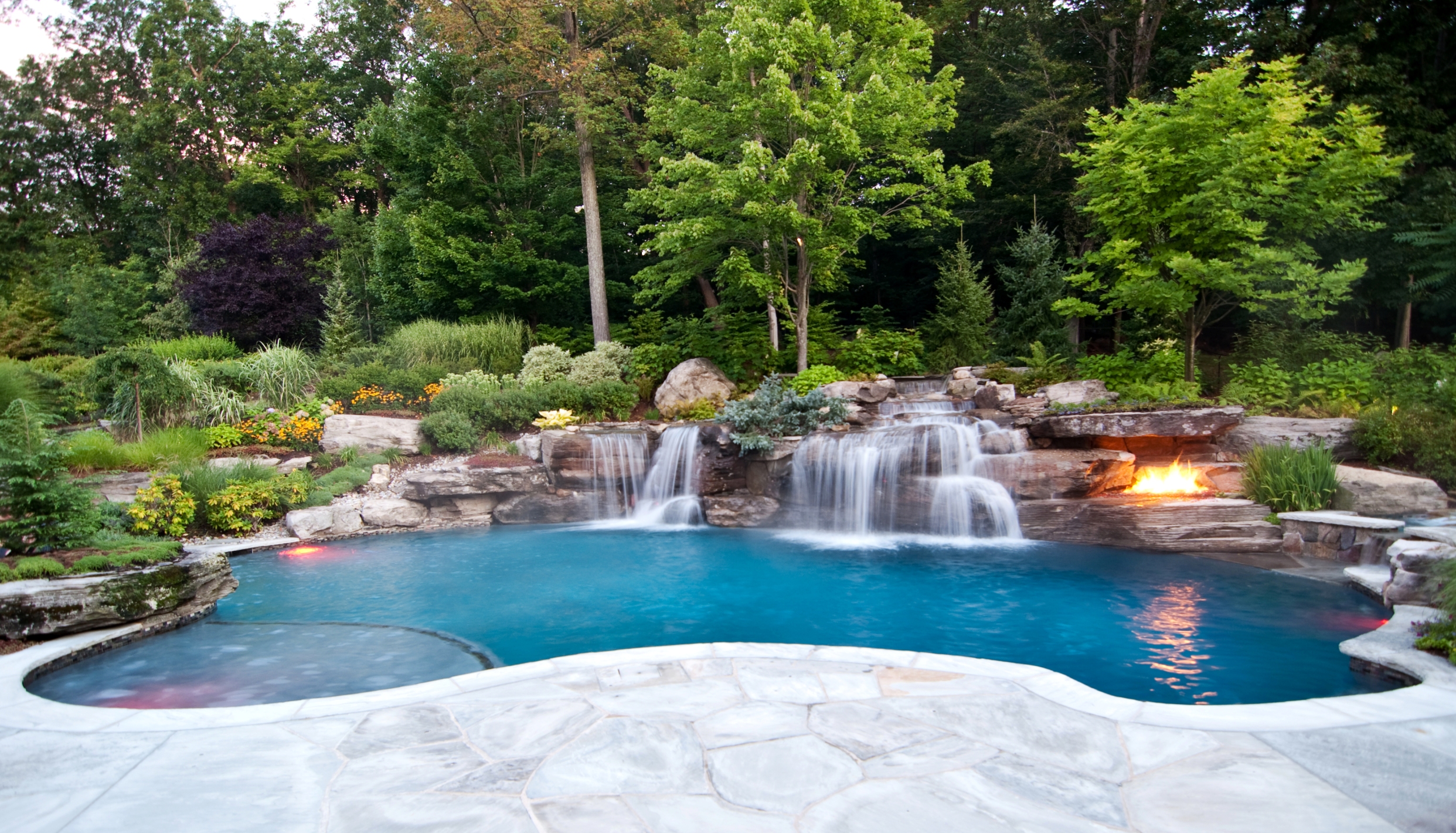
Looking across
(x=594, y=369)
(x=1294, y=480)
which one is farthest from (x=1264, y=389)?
(x=594, y=369)

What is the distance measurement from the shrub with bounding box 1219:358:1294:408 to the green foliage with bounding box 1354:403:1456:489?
56.9 inches

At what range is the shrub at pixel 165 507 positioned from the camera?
27.1 ft

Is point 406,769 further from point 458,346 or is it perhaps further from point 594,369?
point 458,346

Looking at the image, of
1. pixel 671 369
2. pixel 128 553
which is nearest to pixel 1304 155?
pixel 671 369

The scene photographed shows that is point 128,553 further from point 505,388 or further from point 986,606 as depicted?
point 505,388

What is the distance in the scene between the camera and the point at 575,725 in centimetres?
316

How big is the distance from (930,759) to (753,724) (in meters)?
0.75

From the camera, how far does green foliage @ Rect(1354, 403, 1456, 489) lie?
25.8 feet

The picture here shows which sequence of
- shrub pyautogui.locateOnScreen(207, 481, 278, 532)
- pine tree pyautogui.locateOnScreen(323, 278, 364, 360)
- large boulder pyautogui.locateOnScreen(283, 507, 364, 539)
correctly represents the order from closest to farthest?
shrub pyautogui.locateOnScreen(207, 481, 278, 532) → large boulder pyautogui.locateOnScreen(283, 507, 364, 539) → pine tree pyautogui.locateOnScreen(323, 278, 364, 360)

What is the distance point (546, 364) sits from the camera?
1410 cm

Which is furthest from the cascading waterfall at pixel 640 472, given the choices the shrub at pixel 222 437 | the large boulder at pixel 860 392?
the shrub at pixel 222 437

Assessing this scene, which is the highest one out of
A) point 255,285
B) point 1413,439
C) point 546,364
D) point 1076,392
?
point 255,285

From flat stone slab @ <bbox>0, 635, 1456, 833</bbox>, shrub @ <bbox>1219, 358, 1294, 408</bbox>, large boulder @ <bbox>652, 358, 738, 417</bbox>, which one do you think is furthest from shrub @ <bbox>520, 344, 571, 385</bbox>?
shrub @ <bbox>1219, 358, 1294, 408</bbox>

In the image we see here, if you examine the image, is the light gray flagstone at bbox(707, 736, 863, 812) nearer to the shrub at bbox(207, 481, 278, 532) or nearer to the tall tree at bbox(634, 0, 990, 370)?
the shrub at bbox(207, 481, 278, 532)
